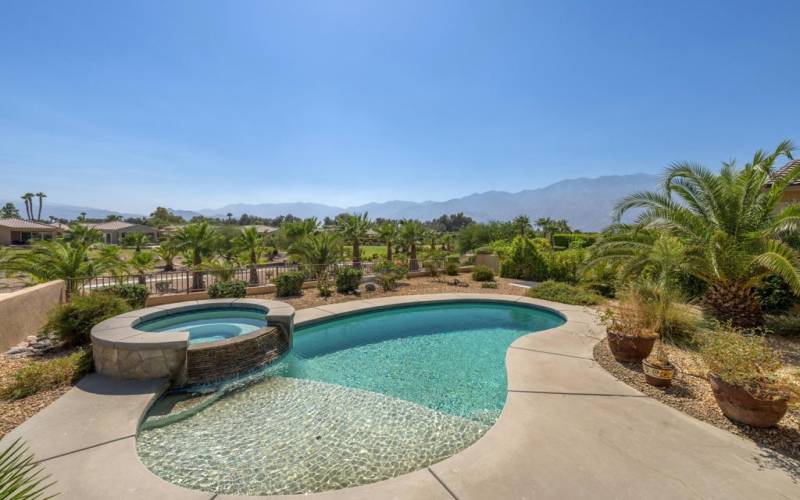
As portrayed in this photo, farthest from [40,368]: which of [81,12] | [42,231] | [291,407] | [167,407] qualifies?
[42,231]

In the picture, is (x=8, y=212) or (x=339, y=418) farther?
(x=8, y=212)

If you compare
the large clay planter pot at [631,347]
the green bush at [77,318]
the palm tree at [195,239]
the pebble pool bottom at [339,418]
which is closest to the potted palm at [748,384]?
the large clay planter pot at [631,347]

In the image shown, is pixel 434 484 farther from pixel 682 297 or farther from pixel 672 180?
pixel 672 180

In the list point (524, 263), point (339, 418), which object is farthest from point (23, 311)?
point (524, 263)

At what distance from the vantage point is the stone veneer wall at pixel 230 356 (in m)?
5.98

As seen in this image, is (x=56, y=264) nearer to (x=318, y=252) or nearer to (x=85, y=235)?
(x=85, y=235)

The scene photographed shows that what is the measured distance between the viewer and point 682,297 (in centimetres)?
831

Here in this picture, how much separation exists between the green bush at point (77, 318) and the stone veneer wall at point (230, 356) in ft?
8.35

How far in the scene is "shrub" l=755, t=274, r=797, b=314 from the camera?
8.77 meters

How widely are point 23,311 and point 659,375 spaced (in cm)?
1211

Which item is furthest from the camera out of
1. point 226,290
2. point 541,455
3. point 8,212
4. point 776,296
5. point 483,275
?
point 8,212

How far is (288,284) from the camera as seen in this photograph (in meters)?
12.2

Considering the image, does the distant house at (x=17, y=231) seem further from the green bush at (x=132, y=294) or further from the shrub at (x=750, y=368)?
the shrub at (x=750, y=368)

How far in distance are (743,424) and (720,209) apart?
5784 mm
